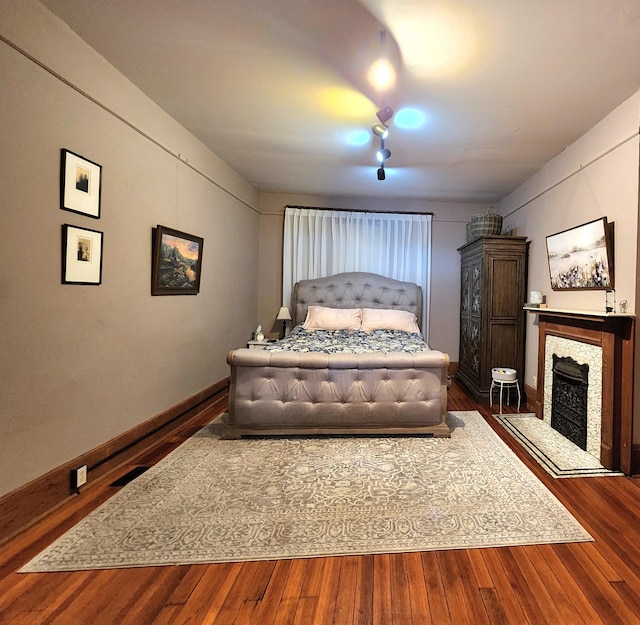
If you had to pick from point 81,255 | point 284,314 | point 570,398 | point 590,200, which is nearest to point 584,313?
point 570,398

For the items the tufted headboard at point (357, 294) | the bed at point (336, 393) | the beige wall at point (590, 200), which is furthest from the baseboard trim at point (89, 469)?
the beige wall at point (590, 200)

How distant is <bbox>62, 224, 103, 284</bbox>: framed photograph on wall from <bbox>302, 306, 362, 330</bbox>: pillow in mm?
2694

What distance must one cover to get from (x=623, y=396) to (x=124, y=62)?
4106 millimetres

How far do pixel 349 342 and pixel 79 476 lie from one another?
2483 mm

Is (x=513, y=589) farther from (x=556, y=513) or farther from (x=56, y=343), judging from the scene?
(x=56, y=343)

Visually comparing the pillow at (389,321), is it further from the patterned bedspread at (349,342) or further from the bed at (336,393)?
the bed at (336,393)

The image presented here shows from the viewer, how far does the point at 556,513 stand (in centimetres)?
183

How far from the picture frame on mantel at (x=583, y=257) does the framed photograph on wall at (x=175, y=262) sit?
3.49 m

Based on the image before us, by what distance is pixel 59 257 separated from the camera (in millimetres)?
1830

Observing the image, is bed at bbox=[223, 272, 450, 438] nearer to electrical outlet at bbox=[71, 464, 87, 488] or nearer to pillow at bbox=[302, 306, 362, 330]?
electrical outlet at bbox=[71, 464, 87, 488]

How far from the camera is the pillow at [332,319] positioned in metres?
4.41

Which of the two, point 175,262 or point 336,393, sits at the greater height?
point 175,262

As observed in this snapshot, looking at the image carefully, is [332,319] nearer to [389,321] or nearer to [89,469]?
[389,321]

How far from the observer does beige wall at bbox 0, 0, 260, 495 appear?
63.3 inches
